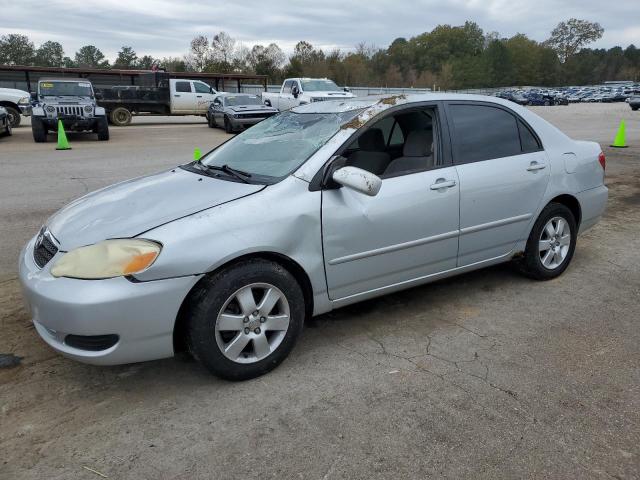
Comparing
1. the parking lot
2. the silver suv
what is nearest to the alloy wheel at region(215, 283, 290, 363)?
the parking lot

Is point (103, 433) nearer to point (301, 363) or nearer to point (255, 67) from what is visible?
point (301, 363)

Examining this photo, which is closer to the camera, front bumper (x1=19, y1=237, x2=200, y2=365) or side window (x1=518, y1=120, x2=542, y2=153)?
front bumper (x1=19, y1=237, x2=200, y2=365)

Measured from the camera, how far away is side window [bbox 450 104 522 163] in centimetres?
389

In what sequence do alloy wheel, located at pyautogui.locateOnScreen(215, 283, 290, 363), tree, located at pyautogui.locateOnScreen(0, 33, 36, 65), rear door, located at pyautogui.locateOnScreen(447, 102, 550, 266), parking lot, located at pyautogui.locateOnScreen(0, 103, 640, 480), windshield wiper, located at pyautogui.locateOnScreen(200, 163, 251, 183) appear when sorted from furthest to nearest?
tree, located at pyautogui.locateOnScreen(0, 33, 36, 65)
rear door, located at pyautogui.locateOnScreen(447, 102, 550, 266)
windshield wiper, located at pyautogui.locateOnScreen(200, 163, 251, 183)
alloy wheel, located at pyautogui.locateOnScreen(215, 283, 290, 363)
parking lot, located at pyautogui.locateOnScreen(0, 103, 640, 480)

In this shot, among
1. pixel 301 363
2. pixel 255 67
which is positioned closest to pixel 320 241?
pixel 301 363

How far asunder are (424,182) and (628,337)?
1704 mm

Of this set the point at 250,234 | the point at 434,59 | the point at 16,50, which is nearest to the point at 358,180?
the point at 250,234

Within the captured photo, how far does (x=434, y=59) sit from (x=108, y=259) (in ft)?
455

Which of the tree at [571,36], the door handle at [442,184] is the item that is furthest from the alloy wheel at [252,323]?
the tree at [571,36]

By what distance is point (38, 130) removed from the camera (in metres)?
15.3

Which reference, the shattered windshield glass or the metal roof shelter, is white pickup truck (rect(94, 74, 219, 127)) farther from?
the shattered windshield glass

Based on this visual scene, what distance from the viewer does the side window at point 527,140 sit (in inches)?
167

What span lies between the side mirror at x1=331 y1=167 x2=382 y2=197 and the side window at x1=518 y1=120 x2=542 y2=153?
5.90 feet

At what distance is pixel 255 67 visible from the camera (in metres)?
66.9
